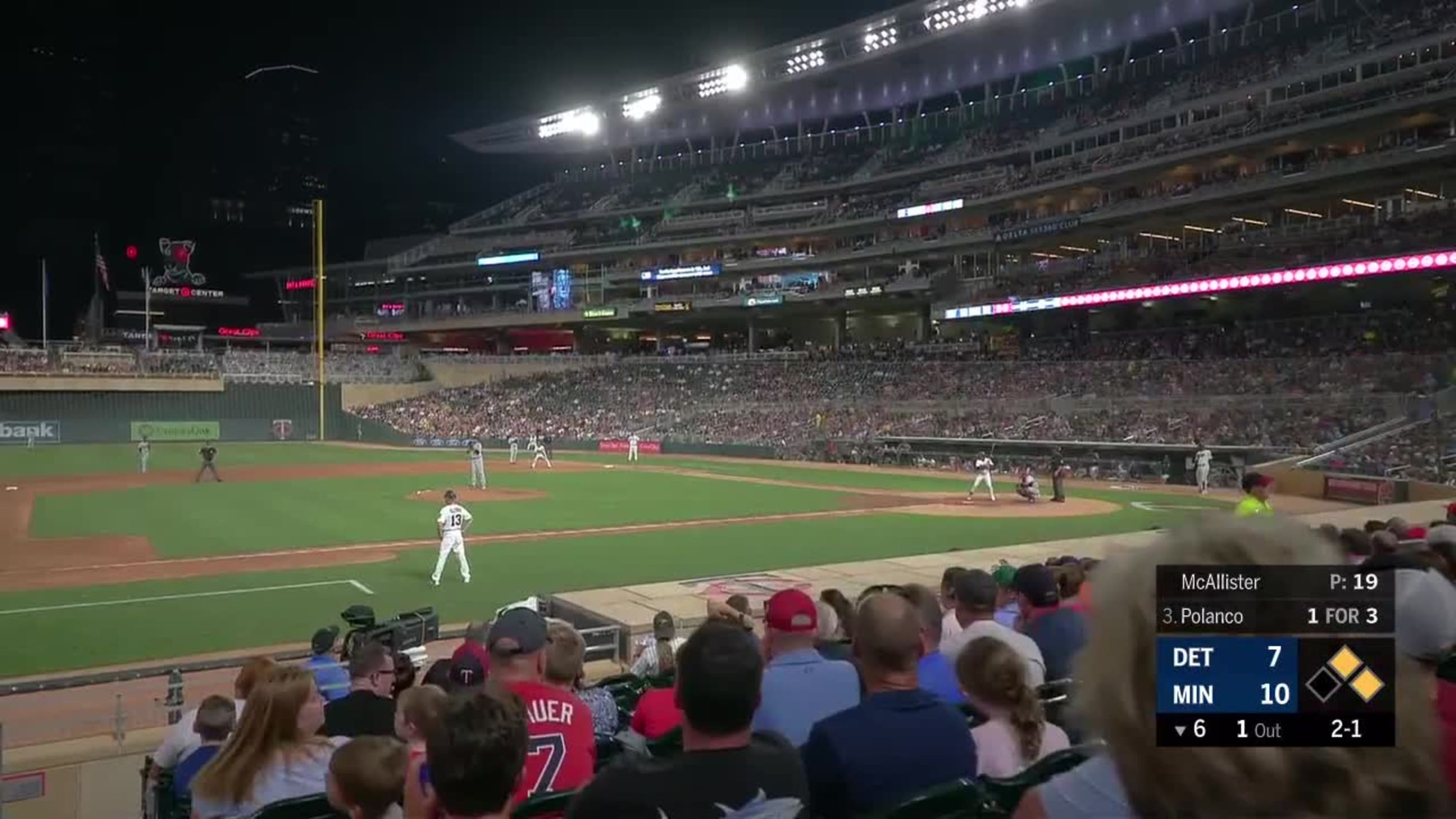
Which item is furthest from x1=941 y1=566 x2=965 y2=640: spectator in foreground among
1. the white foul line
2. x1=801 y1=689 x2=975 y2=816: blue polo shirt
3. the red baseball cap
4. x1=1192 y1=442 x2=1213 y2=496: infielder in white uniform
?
x1=1192 y1=442 x2=1213 y2=496: infielder in white uniform

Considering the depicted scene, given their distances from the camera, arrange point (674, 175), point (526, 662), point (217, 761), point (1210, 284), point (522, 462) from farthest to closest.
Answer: point (674, 175) < point (522, 462) < point (1210, 284) < point (526, 662) < point (217, 761)

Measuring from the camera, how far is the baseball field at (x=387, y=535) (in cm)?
1555

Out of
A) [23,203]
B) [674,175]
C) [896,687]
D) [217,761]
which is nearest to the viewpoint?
[896,687]

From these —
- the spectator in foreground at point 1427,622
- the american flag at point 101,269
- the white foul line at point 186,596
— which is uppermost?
the american flag at point 101,269

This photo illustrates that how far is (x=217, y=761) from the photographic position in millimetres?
4098

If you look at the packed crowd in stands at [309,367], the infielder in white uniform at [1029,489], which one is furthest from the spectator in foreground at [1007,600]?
the packed crowd in stands at [309,367]

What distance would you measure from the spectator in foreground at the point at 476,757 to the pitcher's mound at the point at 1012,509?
26144mm

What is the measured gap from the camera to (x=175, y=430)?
212 feet

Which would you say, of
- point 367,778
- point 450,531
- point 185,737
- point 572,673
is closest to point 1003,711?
point 572,673

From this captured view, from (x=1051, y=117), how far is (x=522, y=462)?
145ft

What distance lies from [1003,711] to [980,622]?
1.90 m

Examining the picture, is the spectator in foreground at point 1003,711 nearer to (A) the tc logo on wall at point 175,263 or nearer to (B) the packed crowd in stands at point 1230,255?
(B) the packed crowd in stands at point 1230,255

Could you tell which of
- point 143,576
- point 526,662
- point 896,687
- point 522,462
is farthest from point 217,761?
point 522,462

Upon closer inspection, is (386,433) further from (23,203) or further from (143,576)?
(143,576)
